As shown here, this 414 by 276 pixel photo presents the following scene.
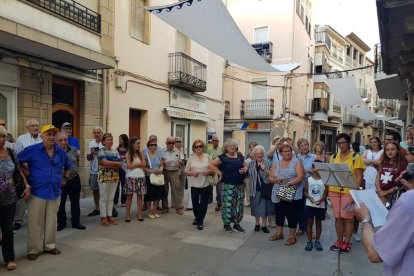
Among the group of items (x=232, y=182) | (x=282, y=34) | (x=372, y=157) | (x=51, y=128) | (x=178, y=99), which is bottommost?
(x=232, y=182)

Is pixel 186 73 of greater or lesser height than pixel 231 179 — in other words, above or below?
above

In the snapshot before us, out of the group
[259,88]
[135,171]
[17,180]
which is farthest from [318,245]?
[259,88]

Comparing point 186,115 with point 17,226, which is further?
point 186,115

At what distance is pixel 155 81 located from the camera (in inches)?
482

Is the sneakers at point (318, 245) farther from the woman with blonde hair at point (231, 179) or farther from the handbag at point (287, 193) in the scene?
the woman with blonde hair at point (231, 179)

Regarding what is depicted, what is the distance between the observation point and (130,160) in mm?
6691

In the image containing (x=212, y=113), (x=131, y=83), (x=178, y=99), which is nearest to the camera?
(x=131, y=83)

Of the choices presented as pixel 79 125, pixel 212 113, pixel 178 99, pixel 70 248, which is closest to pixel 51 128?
pixel 70 248

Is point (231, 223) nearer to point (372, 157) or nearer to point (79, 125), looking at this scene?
point (372, 157)

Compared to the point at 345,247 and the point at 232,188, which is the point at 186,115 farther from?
the point at 345,247

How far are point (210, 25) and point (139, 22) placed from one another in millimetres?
6610

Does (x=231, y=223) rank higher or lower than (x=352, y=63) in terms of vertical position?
lower

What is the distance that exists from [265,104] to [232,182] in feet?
59.7

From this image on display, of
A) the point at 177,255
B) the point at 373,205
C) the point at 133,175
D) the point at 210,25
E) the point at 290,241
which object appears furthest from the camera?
the point at 133,175
